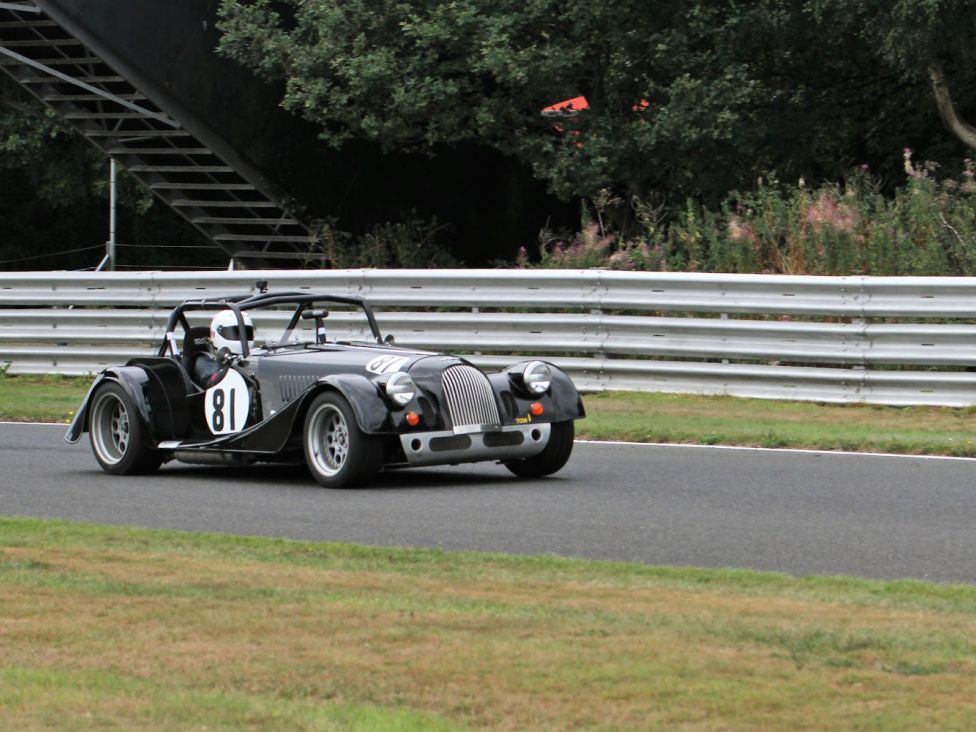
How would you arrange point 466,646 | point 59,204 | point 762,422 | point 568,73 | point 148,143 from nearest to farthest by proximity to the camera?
1. point 466,646
2. point 762,422
3. point 568,73
4. point 148,143
5. point 59,204

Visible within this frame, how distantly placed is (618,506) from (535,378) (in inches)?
61.3

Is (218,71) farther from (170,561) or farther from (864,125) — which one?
(170,561)

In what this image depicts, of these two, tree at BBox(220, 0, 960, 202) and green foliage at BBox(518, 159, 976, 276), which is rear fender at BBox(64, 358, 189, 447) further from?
tree at BBox(220, 0, 960, 202)

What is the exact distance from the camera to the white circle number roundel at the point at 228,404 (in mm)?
11623

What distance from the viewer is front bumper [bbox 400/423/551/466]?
10.7 m

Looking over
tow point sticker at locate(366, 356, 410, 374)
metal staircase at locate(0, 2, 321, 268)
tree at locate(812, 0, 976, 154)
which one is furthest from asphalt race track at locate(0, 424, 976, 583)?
metal staircase at locate(0, 2, 321, 268)

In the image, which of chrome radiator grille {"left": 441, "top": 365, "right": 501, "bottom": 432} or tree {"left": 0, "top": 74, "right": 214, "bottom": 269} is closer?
chrome radiator grille {"left": 441, "top": 365, "right": 501, "bottom": 432}

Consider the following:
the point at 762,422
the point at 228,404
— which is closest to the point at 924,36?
the point at 762,422

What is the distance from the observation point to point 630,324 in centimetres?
1645

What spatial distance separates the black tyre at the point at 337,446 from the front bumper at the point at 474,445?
237 mm

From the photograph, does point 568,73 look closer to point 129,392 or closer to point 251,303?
point 251,303

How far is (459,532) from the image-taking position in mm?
8922

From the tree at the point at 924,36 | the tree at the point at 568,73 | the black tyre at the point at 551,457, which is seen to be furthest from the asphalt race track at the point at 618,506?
the tree at the point at 568,73

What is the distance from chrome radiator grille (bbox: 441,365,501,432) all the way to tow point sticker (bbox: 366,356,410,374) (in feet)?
0.97
